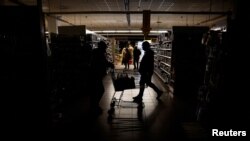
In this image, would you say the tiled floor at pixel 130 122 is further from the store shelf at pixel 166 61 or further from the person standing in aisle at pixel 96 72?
the store shelf at pixel 166 61

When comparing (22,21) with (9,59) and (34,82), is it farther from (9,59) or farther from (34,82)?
(34,82)

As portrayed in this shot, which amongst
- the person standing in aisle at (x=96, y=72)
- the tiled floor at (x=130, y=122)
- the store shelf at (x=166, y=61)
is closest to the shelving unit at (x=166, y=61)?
the store shelf at (x=166, y=61)

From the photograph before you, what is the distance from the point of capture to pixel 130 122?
484 centimetres

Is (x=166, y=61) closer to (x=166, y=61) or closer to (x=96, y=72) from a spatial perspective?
(x=166, y=61)

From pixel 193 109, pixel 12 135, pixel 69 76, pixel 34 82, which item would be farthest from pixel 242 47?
pixel 69 76

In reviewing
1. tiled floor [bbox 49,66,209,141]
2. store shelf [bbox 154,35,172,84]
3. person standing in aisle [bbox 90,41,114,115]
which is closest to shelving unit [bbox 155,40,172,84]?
store shelf [bbox 154,35,172,84]

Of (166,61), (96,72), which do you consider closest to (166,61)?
(166,61)

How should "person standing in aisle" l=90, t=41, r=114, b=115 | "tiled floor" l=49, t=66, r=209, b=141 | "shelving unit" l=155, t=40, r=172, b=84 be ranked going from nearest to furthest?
1. "tiled floor" l=49, t=66, r=209, b=141
2. "person standing in aisle" l=90, t=41, r=114, b=115
3. "shelving unit" l=155, t=40, r=172, b=84

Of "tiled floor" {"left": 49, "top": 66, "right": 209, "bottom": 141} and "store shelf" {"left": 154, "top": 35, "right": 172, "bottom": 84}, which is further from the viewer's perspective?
"store shelf" {"left": 154, "top": 35, "right": 172, "bottom": 84}

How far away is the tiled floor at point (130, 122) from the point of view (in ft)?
13.4

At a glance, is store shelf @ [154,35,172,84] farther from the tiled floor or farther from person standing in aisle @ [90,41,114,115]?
person standing in aisle @ [90,41,114,115]

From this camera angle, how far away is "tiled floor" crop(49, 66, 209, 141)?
4.09 meters

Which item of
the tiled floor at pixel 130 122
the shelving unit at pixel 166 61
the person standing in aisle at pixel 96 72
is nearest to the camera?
the tiled floor at pixel 130 122

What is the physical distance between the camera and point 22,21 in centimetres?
337
